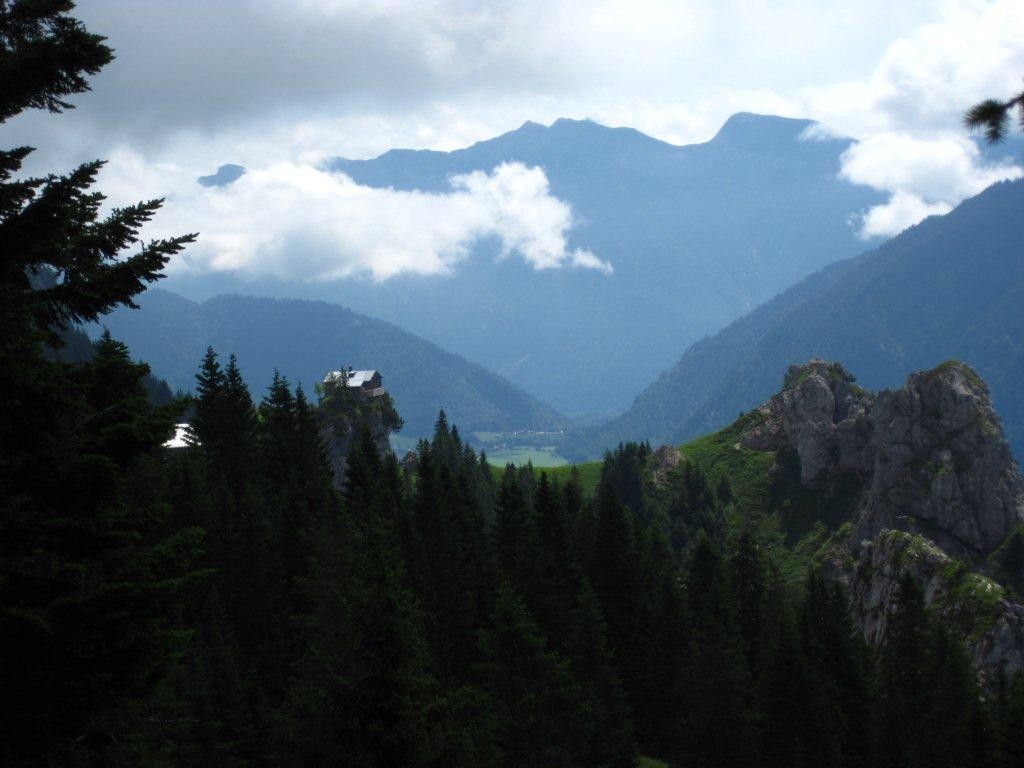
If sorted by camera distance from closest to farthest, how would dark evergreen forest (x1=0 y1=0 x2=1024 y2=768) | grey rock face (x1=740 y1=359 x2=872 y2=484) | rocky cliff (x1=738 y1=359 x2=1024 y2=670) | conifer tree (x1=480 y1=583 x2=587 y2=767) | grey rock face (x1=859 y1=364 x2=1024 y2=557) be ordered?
dark evergreen forest (x1=0 y1=0 x2=1024 y2=768)
conifer tree (x1=480 y1=583 x2=587 y2=767)
rocky cliff (x1=738 y1=359 x2=1024 y2=670)
grey rock face (x1=859 y1=364 x2=1024 y2=557)
grey rock face (x1=740 y1=359 x2=872 y2=484)

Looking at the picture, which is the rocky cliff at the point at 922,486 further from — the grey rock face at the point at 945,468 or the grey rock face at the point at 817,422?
the grey rock face at the point at 817,422

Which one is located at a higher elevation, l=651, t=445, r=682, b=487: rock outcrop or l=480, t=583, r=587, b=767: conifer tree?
l=651, t=445, r=682, b=487: rock outcrop

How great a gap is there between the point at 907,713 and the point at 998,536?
250ft

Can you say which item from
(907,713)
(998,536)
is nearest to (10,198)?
(907,713)

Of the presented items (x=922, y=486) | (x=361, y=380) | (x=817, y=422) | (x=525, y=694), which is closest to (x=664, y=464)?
(x=817, y=422)

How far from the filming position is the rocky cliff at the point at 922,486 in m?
104

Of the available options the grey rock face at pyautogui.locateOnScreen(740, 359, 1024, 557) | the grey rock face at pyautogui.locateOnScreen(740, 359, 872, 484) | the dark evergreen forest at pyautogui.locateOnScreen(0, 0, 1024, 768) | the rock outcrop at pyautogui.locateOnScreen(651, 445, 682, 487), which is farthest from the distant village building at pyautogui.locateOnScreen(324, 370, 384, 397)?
the grey rock face at pyautogui.locateOnScreen(740, 359, 1024, 557)

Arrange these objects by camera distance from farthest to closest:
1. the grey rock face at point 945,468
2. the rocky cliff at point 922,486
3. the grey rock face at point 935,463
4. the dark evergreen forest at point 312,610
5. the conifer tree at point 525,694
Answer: the grey rock face at point 935,463 < the grey rock face at point 945,468 < the rocky cliff at point 922,486 < the conifer tree at point 525,694 < the dark evergreen forest at point 312,610

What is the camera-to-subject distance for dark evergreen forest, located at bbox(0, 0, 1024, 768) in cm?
1316

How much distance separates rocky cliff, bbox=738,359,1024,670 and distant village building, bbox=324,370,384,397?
248ft

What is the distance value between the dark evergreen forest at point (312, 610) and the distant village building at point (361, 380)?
68.8 metres

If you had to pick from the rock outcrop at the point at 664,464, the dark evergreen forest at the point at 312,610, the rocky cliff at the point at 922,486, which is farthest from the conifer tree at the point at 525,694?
the rock outcrop at the point at 664,464

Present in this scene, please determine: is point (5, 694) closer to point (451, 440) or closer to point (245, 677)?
point (245, 677)

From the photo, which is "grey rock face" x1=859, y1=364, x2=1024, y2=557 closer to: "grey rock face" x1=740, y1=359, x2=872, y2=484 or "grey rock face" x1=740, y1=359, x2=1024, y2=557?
"grey rock face" x1=740, y1=359, x2=1024, y2=557
